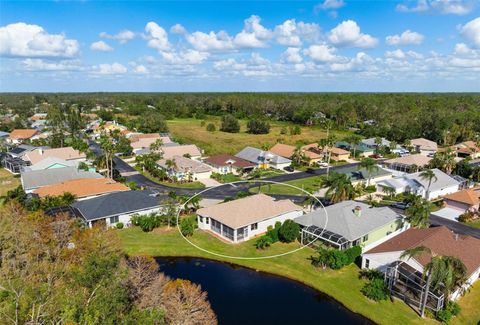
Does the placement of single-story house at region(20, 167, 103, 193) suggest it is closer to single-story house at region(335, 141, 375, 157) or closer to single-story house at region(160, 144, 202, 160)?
single-story house at region(160, 144, 202, 160)

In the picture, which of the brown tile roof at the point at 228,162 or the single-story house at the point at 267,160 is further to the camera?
the single-story house at the point at 267,160

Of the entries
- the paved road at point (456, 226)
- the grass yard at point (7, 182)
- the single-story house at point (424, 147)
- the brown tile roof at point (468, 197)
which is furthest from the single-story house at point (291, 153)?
the grass yard at point (7, 182)

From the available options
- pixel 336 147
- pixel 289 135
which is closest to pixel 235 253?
pixel 336 147

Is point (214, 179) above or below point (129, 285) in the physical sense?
below

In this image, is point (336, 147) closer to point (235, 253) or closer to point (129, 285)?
point (235, 253)

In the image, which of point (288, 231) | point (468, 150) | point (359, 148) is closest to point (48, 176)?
point (288, 231)

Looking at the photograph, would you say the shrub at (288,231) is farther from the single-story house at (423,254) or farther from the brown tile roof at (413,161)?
the brown tile roof at (413,161)
